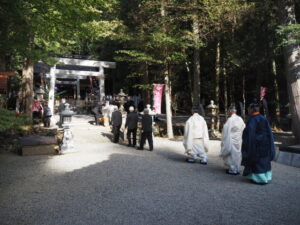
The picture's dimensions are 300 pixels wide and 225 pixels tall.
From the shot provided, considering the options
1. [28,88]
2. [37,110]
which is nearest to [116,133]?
[28,88]

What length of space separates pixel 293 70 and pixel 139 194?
7.57 meters

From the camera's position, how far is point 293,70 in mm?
9062

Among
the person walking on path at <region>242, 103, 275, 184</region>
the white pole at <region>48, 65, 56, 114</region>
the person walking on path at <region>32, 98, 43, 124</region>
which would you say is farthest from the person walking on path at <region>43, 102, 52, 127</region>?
the person walking on path at <region>242, 103, 275, 184</region>

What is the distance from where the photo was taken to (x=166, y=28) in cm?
1198

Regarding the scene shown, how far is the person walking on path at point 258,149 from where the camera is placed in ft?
16.4

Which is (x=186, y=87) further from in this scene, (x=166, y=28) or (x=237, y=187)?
(x=237, y=187)

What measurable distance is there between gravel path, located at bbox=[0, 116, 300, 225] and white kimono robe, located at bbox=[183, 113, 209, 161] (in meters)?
0.50

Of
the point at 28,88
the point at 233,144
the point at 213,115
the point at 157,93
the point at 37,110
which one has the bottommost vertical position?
the point at 233,144

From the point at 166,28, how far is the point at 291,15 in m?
5.13

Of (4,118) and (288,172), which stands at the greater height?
(4,118)

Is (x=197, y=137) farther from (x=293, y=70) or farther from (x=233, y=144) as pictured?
(x=293, y=70)

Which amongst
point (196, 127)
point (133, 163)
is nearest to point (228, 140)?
point (196, 127)

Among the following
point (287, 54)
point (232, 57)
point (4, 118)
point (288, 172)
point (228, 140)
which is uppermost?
point (232, 57)

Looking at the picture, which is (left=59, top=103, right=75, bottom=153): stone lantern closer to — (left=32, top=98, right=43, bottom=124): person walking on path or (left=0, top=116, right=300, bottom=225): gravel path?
(left=0, top=116, right=300, bottom=225): gravel path
